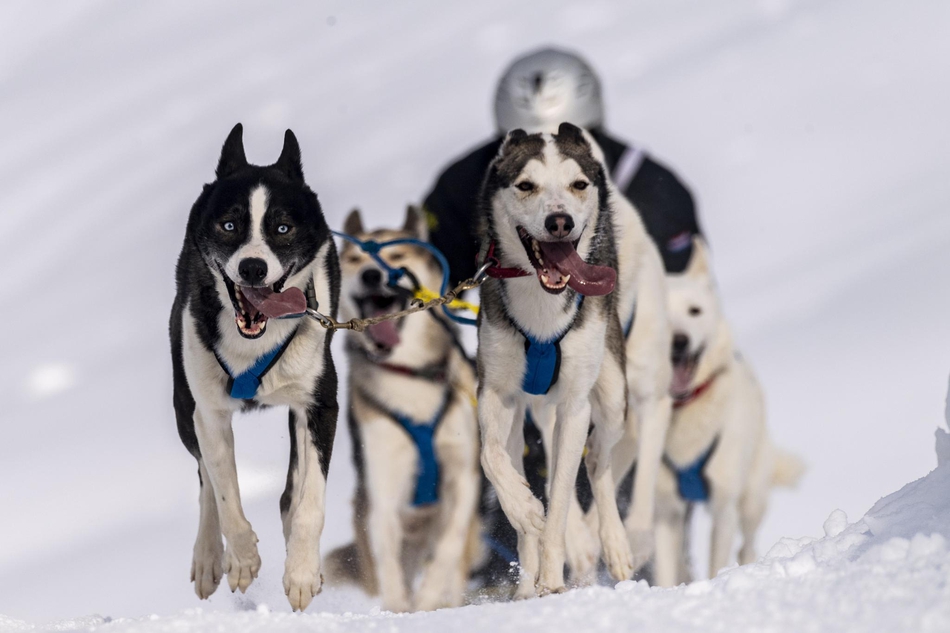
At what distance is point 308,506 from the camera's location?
369cm

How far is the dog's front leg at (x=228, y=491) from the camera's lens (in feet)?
12.4

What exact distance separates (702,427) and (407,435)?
1497 millimetres

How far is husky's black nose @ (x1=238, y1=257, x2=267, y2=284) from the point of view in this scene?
3443 mm

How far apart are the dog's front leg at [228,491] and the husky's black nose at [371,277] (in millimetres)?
1959

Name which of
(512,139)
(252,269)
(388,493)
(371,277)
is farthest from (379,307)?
(252,269)

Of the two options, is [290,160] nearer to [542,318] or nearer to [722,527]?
[542,318]

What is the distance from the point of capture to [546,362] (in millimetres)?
3916

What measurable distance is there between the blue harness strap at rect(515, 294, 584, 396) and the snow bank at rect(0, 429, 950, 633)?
803mm

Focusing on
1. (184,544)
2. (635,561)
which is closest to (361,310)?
(635,561)

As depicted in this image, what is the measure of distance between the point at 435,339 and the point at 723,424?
154 centimetres

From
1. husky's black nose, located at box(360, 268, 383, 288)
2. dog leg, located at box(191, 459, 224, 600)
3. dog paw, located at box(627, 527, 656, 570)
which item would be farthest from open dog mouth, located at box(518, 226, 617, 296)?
husky's black nose, located at box(360, 268, 383, 288)

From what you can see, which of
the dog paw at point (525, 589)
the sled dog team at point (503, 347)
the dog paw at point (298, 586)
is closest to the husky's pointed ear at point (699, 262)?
the sled dog team at point (503, 347)

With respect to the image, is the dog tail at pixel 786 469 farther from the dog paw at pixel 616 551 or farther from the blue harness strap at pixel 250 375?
the blue harness strap at pixel 250 375

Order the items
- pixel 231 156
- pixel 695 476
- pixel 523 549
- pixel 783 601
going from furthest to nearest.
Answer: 1. pixel 695 476
2. pixel 523 549
3. pixel 231 156
4. pixel 783 601
